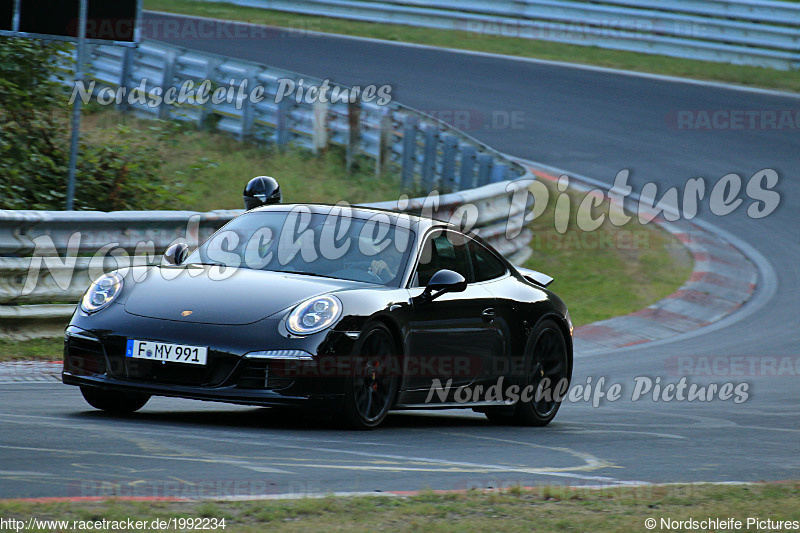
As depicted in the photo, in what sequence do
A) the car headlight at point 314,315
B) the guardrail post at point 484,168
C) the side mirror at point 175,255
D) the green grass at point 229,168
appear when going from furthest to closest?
the guardrail post at point 484,168
the green grass at point 229,168
the side mirror at point 175,255
the car headlight at point 314,315

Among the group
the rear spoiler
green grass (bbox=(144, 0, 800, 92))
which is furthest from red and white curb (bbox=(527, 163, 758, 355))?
green grass (bbox=(144, 0, 800, 92))

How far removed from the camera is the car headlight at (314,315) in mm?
6996

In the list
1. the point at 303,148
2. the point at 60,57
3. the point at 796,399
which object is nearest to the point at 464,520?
the point at 796,399

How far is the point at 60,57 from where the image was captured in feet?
44.6

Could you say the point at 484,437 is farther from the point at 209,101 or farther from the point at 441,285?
the point at 209,101

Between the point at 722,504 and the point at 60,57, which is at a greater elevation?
the point at 60,57

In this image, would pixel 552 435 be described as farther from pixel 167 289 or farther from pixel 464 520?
pixel 464 520

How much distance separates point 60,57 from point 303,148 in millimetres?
5174

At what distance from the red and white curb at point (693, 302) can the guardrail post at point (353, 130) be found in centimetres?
449

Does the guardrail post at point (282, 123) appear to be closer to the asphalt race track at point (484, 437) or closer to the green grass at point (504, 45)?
the asphalt race track at point (484, 437)

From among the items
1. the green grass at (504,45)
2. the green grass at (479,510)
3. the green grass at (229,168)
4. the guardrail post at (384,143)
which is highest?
the green grass at (504,45)

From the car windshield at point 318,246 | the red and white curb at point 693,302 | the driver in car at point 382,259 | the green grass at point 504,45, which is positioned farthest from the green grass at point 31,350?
the green grass at point 504,45

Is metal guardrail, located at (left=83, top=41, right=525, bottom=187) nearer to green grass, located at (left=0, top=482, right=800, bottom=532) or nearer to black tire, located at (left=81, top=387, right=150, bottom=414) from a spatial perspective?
black tire, located at (left=81, top=387, right=150, bottom=414)

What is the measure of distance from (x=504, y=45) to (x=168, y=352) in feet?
76.1
